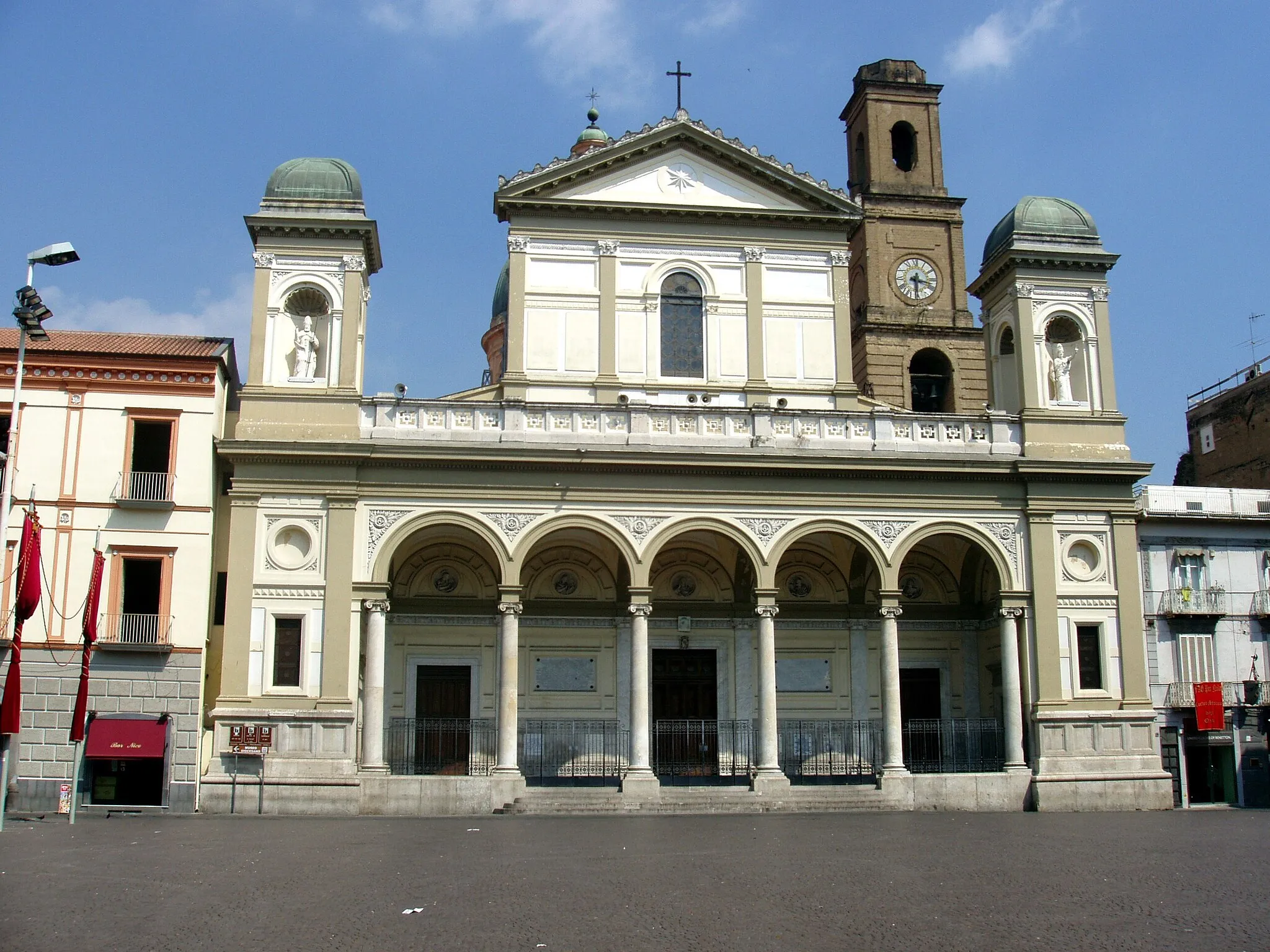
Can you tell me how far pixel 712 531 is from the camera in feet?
83.7

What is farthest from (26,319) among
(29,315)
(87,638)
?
(87,638)

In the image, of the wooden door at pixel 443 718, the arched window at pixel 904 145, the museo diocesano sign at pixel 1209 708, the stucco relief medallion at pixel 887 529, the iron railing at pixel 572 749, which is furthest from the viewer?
the arched window at pixel 904 145

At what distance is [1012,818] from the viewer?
22688 millimetres

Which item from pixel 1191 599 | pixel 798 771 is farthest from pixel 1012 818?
pixel 1191 599

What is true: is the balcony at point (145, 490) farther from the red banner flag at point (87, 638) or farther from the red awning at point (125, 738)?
the red awning at point (125, 738)

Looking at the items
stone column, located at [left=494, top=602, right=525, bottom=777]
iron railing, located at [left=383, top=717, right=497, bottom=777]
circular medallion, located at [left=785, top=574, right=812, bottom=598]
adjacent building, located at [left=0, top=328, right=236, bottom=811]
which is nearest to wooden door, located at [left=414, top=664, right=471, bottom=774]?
iron railing, located at [left=383, top=717, right=497, bottom=777]

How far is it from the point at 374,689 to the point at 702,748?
Result: 7203 millimetres

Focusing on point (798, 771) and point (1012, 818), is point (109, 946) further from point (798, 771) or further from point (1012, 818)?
point (798, 771)

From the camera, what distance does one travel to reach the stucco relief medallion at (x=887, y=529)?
84.7 feet

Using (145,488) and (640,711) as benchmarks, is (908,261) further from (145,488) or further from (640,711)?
(145,488)

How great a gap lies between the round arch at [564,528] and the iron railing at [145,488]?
6.52 meters

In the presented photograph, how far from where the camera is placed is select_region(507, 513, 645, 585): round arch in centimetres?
2484

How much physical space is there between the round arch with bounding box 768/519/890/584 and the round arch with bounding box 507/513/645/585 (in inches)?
112

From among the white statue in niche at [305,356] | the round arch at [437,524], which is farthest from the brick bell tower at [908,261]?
the white statue in niche at [305,356]
